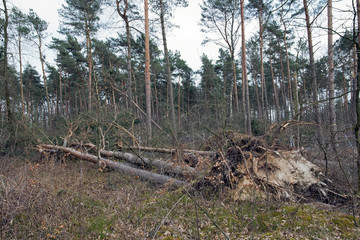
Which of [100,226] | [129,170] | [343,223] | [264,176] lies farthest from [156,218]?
[129,170]

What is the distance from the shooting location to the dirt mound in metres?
4.21

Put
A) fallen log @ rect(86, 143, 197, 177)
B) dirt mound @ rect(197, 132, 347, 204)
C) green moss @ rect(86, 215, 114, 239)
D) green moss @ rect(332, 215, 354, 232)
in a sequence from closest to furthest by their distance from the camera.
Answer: green moss @ rect(332, 215, 354, 232)
green moss @ rect(86, 215, 114, 239)
dirt mound @ rect(197, 132, 347, 204)
fallen log @ rect(86, 143, 197, 177)

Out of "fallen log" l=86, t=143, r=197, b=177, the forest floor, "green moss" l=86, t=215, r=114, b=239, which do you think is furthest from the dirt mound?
"green moss" l=86, t=215, r=114, b=239

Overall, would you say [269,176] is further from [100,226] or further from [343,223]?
[100,226]

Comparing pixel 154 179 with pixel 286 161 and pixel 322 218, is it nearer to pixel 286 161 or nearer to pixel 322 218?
pixel 286 161

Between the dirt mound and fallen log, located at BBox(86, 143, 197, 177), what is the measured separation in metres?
0.96

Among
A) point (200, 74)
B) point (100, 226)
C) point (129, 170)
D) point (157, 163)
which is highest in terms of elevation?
point (200, 74)

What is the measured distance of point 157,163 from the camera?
6582 millimetres

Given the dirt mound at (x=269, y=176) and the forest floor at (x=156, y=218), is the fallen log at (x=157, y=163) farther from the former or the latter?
the forest floor at (x=156, y=218)

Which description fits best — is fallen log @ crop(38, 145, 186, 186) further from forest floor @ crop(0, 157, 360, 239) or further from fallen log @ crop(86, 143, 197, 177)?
forest floor @ crop(0, 157, 360, 239)

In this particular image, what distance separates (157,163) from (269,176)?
329 centimetres

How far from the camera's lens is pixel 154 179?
568 cm

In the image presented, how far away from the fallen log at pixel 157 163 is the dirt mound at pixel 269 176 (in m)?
0.96

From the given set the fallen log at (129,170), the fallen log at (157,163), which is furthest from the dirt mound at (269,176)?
the fallen log at (157,163)
